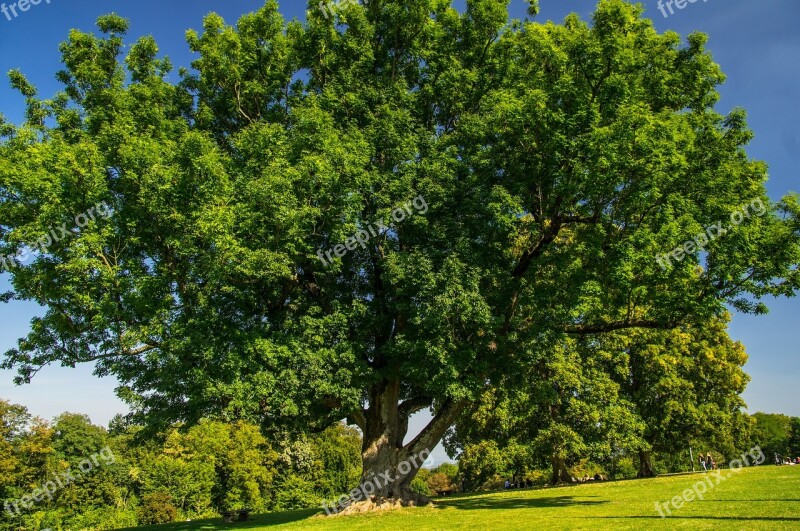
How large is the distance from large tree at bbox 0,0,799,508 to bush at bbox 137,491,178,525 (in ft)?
108

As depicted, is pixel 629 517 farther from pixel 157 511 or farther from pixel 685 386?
pixel 157 511

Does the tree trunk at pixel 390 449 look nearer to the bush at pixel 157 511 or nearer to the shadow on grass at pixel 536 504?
the shadow on grass at pixel 536 504

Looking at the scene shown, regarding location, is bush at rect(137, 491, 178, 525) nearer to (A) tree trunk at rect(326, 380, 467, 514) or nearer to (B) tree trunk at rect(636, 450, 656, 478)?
(A) tree trunk at rect(326, 380, 467, 514)

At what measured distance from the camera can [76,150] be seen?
53.7 feet

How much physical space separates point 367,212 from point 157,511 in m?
40.2

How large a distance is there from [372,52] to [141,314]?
14.4m

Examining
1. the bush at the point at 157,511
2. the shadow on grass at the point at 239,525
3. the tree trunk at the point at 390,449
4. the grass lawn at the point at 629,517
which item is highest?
the tree trunk at the point at 390,449

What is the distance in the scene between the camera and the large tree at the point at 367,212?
1650cm

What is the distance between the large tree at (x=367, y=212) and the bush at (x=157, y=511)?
3283 centimetres

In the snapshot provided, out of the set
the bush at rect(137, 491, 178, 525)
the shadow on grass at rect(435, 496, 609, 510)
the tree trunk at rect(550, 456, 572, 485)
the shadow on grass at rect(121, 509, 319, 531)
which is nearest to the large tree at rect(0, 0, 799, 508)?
the shadow on grass at rect(435, 496, 609, 510)

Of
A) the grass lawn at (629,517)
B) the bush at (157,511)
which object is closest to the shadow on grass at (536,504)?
the grass lawn at (629,517)

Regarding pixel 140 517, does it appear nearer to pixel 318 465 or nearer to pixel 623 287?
pixel 318 465

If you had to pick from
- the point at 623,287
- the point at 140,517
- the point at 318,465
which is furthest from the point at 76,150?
the point at 318,465

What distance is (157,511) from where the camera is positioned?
45594mm
